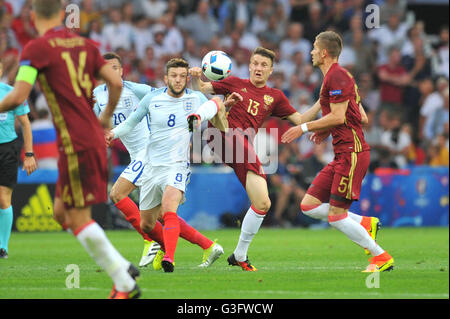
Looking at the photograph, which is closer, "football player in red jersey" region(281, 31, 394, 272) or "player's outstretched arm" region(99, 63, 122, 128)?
"player's outstretched arm" region(99, 63, 122, 128)

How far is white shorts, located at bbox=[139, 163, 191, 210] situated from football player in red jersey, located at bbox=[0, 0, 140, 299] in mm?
2727

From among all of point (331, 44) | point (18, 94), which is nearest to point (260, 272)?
point (331, 44)

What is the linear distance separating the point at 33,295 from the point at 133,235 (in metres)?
8.95

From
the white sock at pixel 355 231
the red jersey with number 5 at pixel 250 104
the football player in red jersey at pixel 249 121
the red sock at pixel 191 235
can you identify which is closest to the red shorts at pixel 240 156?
the football player in red jersey at pixel 249 121

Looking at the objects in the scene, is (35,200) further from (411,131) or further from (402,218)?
(411,131)

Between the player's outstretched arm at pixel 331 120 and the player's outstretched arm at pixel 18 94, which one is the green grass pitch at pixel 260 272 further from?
the player's outstretched arm at pixel 18 94

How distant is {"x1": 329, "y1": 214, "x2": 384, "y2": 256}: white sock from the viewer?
357 inches

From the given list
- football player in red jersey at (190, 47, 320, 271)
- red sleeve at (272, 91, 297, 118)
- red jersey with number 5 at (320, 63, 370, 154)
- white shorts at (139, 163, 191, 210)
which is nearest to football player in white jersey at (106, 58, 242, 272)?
white shorts at (139, 163, 191, 210)

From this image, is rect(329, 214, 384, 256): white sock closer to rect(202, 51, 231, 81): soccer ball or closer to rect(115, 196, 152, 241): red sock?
rect(202, 51, 231, 81): soccer ball

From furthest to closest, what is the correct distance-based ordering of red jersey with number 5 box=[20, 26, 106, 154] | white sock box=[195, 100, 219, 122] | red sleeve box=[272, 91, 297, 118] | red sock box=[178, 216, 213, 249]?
red sleeve box=[272, 91, 297, 118], red sock box=[178, 216, 213, 249], white sock box=[195, 100, 219, 122], red jersey with number 5 box=[20, 26, 106, 154]

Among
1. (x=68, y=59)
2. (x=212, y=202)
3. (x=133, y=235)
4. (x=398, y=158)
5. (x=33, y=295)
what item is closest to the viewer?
(x=68, y=59)

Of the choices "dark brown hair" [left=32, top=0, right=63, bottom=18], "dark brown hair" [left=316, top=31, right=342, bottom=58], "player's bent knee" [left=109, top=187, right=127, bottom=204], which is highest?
"dark brown hair" [left=32, top=0, right=63, bottom=18]

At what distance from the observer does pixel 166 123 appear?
384 inches
